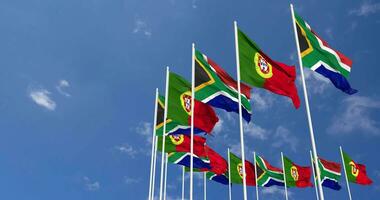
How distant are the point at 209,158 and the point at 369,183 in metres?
17.4

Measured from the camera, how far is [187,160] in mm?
26703

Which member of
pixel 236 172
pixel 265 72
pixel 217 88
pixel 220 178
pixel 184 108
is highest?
pixel 220 178

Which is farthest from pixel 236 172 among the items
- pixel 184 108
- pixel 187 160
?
pixel 184 108

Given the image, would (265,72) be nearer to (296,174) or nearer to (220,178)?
(220,178)

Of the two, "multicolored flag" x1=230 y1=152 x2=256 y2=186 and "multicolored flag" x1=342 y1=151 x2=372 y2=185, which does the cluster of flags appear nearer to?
"multicolored flag" x1=230 y1=152 x2=256 y2=186

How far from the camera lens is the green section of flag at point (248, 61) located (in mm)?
16781

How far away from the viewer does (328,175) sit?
3697cm

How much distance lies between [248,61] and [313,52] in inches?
112

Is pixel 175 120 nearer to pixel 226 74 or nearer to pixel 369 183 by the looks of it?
pixel 226 74

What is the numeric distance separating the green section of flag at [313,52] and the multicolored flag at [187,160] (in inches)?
417

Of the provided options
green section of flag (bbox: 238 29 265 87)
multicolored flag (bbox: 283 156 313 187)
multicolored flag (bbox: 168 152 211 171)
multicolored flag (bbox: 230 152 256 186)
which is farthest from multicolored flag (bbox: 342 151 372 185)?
green section of flag (bbox: 238 29 265 87)

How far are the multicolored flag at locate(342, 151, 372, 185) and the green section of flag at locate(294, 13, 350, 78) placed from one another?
22935 millimetres

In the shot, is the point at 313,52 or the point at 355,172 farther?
the point at 355,172

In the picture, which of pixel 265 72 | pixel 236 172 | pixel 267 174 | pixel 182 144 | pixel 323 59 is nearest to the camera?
pixel 265 72
